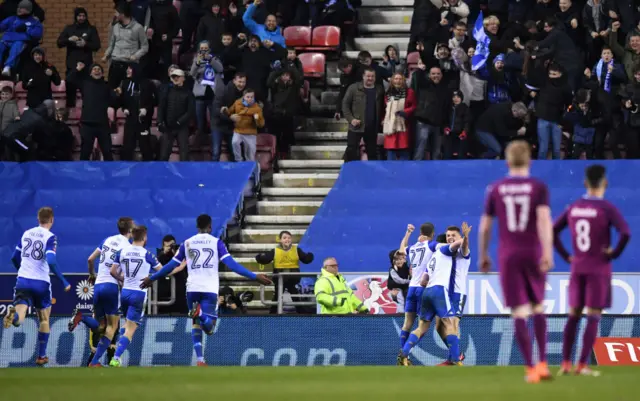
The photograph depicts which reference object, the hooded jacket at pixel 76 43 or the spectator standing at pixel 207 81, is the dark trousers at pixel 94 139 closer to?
the spectator standing at pixel 207 81

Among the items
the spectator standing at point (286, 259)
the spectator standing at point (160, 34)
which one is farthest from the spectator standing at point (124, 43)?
the spectator standing at point (286, 259)

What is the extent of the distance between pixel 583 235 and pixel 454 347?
22.6 feet

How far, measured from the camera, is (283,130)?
27.2m

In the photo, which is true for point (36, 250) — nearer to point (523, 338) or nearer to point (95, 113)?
point (95, 113)

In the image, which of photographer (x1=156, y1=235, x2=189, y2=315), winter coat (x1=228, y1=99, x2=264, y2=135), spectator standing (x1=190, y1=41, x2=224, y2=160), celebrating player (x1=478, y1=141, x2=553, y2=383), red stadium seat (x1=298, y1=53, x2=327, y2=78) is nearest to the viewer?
celebrating player (x1=478, y1=141, x2=553, y2=383)

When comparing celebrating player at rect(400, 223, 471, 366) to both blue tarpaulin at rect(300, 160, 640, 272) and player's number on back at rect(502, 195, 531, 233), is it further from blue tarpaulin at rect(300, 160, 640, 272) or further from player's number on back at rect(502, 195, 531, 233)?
player's number on back at rect(502, 195, 531, 233)

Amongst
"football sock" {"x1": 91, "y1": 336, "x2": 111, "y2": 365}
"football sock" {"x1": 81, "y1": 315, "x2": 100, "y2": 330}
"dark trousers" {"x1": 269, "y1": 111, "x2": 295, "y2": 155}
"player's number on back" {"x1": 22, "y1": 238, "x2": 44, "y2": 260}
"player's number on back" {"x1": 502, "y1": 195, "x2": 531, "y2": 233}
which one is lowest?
"football sock" {"x1": 91, "y1": 336, "x2": 111, "y2": 365}

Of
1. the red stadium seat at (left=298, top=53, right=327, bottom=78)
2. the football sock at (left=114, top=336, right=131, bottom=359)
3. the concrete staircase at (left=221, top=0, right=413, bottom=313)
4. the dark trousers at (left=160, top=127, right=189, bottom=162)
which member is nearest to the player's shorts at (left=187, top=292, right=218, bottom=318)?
the football sock at (left=114, top=336, right=131, bottom=359)

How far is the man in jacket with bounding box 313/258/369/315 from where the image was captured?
21422mm

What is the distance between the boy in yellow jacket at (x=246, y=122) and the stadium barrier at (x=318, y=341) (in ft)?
18.7

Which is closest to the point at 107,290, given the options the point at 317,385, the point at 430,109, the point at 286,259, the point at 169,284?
the point at 169,284

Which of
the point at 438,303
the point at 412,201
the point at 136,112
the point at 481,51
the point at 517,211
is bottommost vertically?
the point at 438,303

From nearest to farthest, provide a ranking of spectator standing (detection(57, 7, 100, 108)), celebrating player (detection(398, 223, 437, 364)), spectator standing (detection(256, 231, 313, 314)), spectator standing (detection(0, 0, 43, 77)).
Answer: celebrating player (detection(398, 223, 437, 364)) < spectator standing (detection(256, 231, 313, 314)) < spectator standing (detection(57, 7, 100, 108)) < spectator standing (detection(0, 0, 43, 77))

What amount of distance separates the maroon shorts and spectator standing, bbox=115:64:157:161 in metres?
15.9
